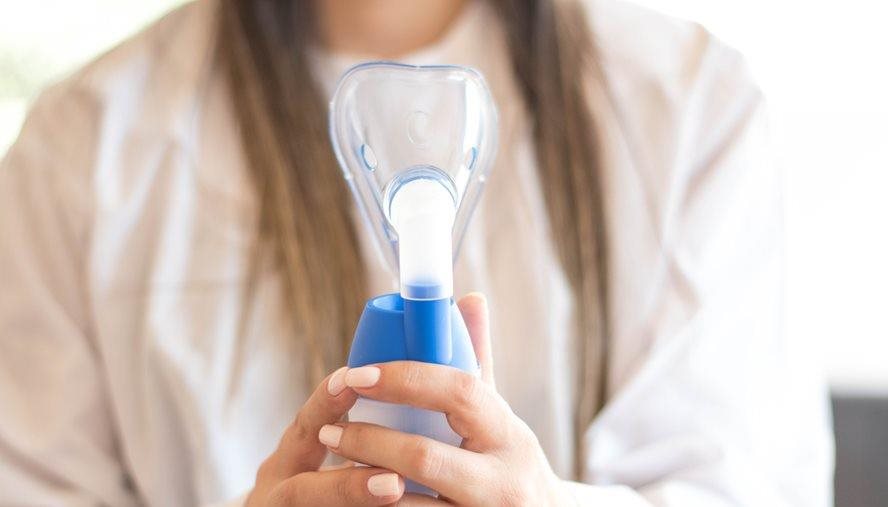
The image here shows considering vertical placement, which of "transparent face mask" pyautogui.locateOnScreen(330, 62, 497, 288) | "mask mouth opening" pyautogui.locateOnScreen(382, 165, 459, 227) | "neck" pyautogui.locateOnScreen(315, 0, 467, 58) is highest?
"neck" pyautogui.locateOnScreen(315, 0, 467, 58)

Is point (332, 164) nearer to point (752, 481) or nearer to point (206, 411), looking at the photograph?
point (206, 411)

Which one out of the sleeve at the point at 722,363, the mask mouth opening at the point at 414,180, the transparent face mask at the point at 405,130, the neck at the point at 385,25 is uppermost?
the neck at the point at 385,25

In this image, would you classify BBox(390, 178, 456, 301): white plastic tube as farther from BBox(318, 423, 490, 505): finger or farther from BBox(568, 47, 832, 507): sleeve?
BBox(568, 47, 832, 507): sleeve

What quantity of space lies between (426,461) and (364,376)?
0.12 feet

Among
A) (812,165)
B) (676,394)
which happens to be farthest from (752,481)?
(812,165)

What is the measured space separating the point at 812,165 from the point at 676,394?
438mm

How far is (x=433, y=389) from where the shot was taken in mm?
355

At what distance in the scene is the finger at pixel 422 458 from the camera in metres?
0.36

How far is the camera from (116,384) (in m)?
0.65

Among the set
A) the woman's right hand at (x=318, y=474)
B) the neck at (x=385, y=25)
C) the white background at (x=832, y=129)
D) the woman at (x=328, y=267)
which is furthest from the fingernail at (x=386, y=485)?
the white background at (x=832, y=129)

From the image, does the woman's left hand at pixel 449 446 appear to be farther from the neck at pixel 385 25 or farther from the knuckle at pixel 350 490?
the neck at pixel 385 25

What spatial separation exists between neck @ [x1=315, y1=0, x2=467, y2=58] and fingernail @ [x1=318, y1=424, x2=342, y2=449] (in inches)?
14.4

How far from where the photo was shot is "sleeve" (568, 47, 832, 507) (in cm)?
61

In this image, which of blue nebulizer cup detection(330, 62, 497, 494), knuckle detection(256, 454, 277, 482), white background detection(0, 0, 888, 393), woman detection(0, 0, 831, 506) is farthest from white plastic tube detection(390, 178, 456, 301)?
white background detection(0, 0, 888, 393)
